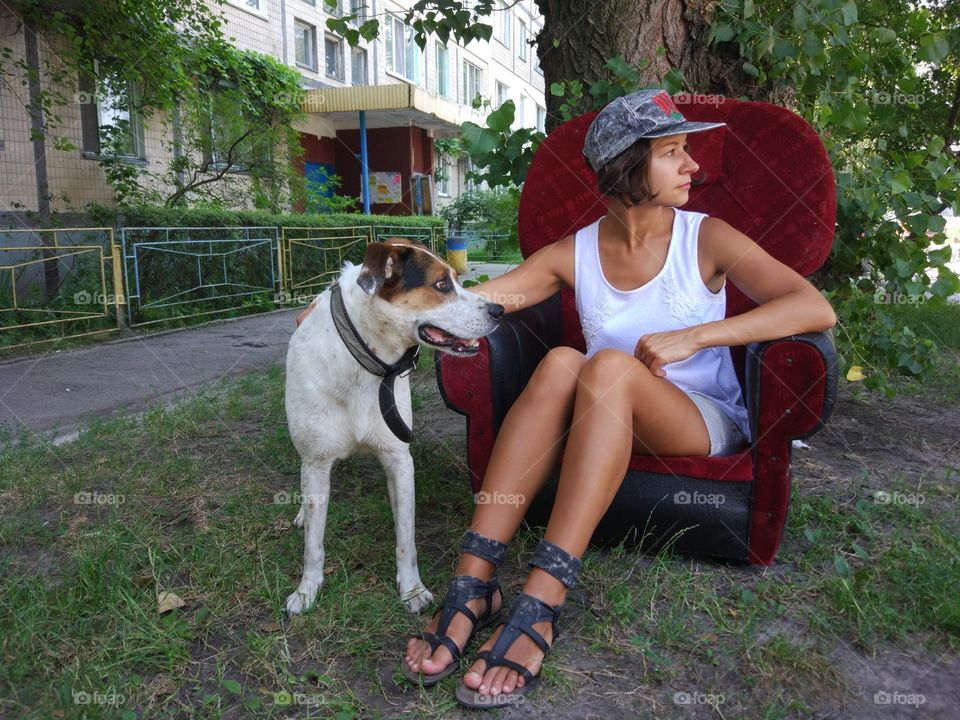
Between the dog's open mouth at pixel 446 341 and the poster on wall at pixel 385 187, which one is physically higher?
the poster on wall at pixel 385 187

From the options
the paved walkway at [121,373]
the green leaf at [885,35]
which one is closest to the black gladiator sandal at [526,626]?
the green leaf at [885,35]

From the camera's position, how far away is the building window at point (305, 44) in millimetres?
17109

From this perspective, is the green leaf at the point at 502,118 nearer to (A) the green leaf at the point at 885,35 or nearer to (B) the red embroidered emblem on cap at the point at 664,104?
(B) the red embroidered emblem on cap at the point at 664,104

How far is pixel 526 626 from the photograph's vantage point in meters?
1.88

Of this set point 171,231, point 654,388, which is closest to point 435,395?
point 654,388

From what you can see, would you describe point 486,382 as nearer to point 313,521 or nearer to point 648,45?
point 313,521

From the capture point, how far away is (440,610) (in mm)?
2006

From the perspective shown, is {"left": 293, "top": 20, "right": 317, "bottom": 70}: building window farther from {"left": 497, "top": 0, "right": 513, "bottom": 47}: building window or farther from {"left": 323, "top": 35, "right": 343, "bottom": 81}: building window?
{"left": 497, "top": 0, "right": 513, "bottom": 47}: building window

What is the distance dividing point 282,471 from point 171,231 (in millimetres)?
5861

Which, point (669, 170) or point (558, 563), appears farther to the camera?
point (669, 170)

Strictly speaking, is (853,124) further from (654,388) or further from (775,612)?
(775,612)
